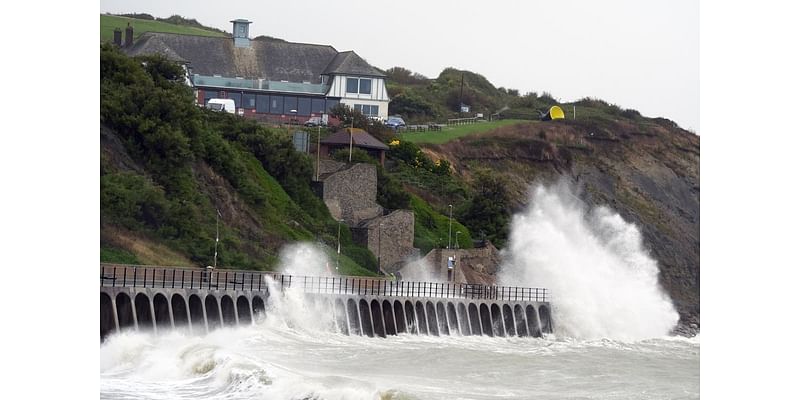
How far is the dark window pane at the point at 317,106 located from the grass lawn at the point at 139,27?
10.8ft

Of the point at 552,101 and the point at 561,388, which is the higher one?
the point at 552,101

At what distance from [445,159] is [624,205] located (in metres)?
6.54

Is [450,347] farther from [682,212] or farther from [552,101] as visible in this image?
[552,101]

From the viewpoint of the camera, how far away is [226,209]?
1260 inches

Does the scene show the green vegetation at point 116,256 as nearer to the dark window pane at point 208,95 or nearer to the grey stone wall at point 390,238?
the grey stone wall at point 390,238

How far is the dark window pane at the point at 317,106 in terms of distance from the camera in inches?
1716

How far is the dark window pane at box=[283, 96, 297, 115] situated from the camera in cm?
4244

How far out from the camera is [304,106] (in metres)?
43.6

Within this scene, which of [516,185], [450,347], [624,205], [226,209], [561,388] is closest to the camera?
[561,388]

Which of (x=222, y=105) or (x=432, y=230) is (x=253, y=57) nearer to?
(x=222, y=105)

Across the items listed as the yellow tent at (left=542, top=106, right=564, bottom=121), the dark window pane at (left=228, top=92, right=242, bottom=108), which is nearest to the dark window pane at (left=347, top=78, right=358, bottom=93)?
the dark window pane at (left=228, top=92, right=242, bottom=108)

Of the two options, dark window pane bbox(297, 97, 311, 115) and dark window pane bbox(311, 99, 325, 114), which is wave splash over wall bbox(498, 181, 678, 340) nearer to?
dark window pane bbox(311, 99, 325, 114)

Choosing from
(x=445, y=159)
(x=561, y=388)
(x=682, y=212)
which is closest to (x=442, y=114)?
(x=445, y=159)
